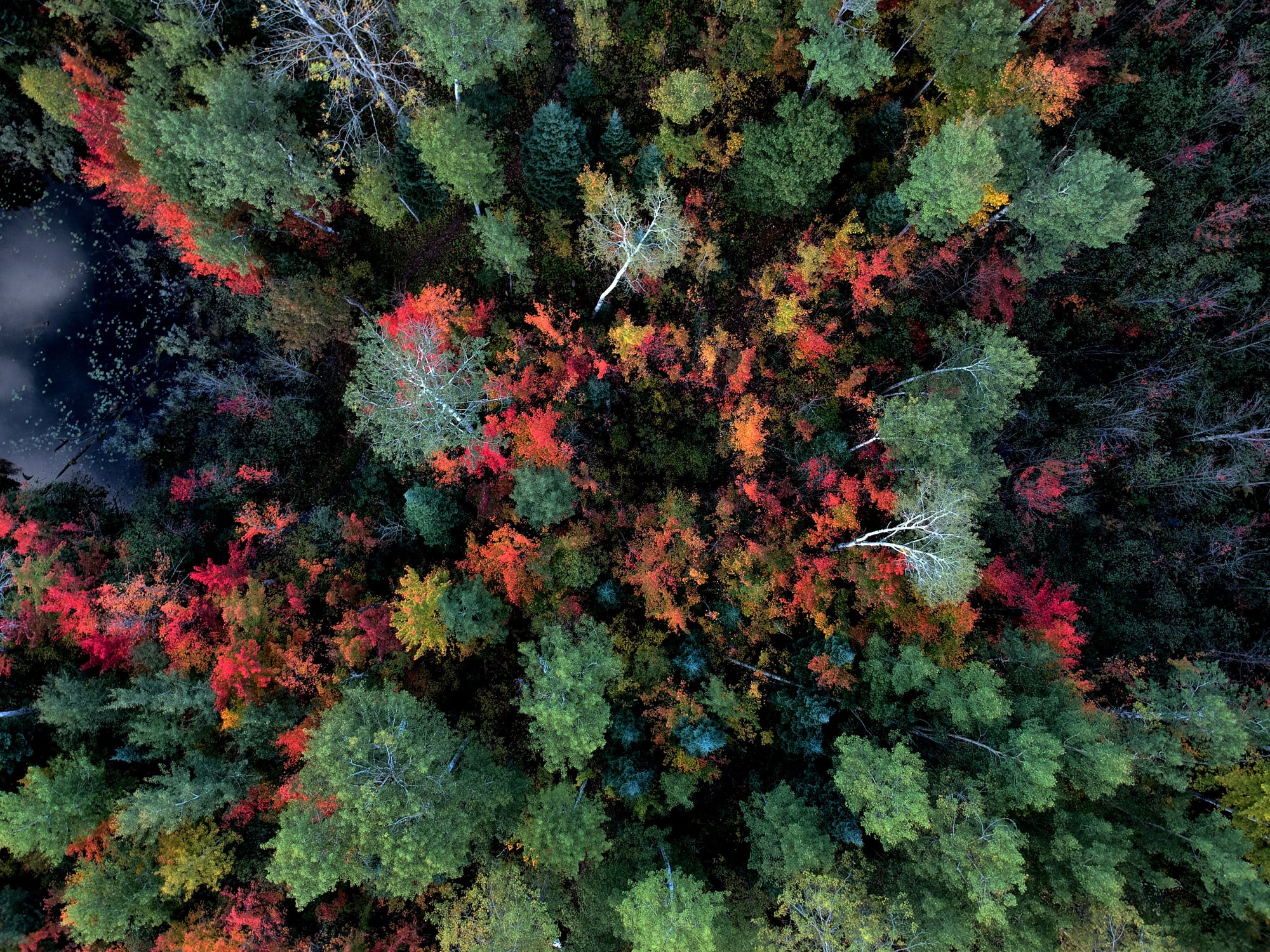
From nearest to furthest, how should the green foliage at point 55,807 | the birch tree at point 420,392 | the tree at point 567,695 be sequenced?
the tree at point 567,695 → the green foliage at point 55,807 → the birch tree at point 420,392

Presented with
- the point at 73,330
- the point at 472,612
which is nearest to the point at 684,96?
the point at 472,612

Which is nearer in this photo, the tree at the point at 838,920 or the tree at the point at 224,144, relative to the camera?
the tree at the point at 838,920

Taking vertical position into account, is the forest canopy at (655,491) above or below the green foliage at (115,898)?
above

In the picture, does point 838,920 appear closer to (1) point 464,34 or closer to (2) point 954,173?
(2) point 954,173

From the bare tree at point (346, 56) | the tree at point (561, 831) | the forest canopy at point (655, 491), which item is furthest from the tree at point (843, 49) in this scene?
the tree at point (561, 831)

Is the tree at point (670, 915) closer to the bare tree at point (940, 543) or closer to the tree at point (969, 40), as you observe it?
the bare tree at point (940, 543)

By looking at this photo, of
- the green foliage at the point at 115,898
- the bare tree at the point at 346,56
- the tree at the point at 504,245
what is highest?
the bare tree at the point at 346,56

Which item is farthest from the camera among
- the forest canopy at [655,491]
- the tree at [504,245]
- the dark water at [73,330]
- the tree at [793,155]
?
the dark water at [73,330]

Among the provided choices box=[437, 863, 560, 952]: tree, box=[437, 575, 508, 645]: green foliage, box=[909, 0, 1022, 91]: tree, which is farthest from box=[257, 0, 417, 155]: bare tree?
box=[437, 863, 560, 952]: tree
